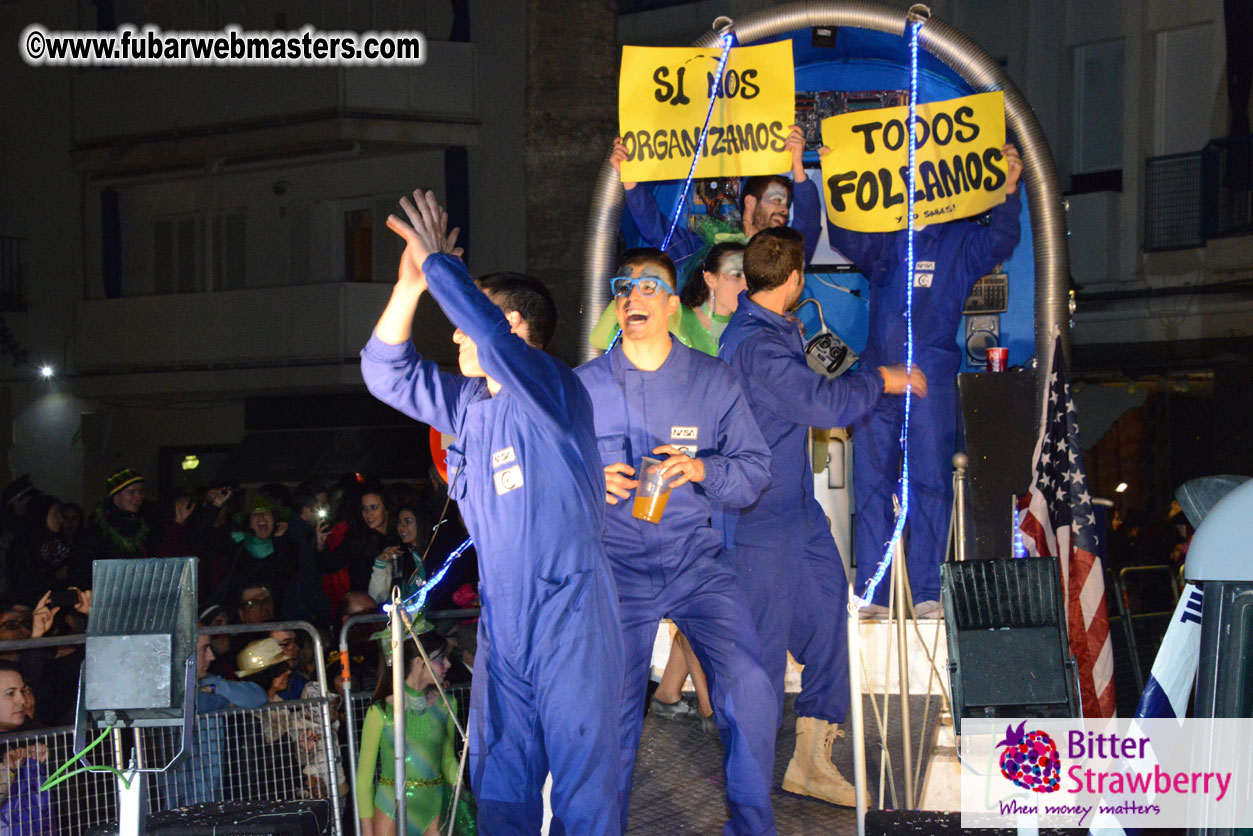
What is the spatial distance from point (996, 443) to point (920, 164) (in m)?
1.48

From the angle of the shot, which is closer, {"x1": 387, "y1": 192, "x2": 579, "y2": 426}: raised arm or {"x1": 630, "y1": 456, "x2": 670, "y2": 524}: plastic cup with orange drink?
{"x1": 387, "y1": 192, "x2": 579, "y2": 426}: raised arm

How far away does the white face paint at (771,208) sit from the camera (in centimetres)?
663

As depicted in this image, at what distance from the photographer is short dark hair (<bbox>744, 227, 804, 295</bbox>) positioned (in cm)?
522

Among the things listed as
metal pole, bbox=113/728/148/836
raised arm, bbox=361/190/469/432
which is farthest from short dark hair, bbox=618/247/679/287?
metal pole, bbox=113/728/148/836

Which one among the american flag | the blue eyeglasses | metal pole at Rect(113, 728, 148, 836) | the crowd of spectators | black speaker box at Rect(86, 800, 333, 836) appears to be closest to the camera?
metal pole at Rect(113, 728, 148, 836)

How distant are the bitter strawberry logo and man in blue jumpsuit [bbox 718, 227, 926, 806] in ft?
5.44

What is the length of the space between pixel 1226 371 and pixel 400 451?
10790 millimetres

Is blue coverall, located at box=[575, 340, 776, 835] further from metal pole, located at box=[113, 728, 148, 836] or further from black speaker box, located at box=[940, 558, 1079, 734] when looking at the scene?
metal pole, located at box=[113, 728, 148, 836]

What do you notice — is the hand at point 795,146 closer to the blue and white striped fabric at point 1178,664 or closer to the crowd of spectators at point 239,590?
the crowd of spectators at point 239,590

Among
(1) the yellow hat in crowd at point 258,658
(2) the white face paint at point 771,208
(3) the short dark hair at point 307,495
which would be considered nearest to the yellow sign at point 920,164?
(2) the white face paint at point 771,208

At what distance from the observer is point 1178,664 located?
2434 mm

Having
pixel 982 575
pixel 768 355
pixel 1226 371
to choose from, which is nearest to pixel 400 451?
pixel 1226 371

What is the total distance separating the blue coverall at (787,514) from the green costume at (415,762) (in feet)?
4.99

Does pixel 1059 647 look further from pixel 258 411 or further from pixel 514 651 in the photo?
pixel 258 411
